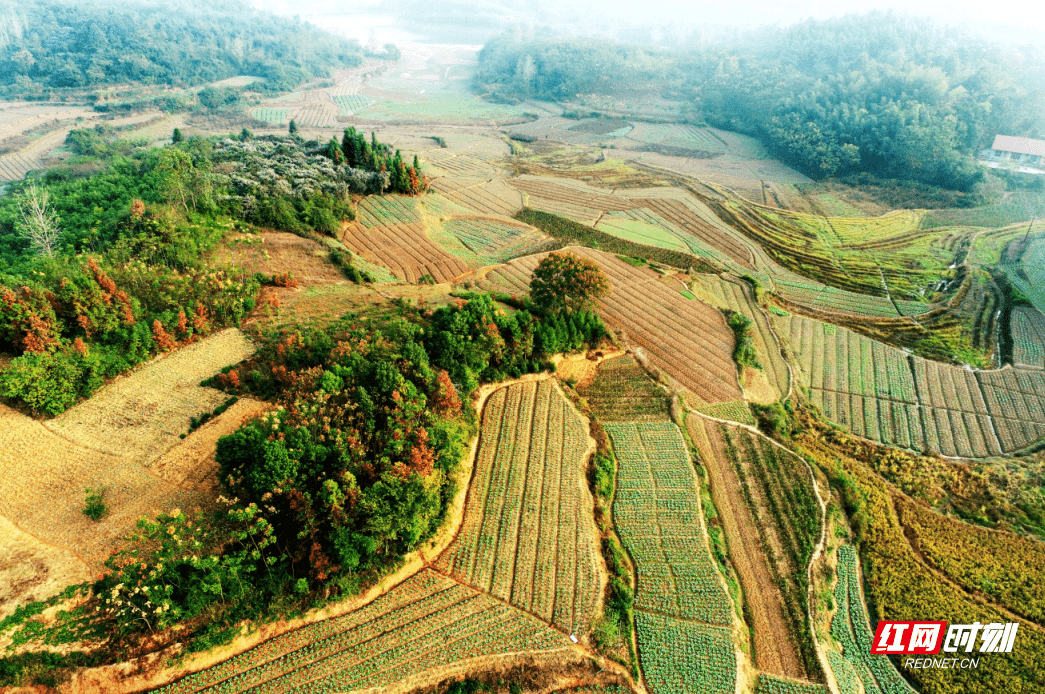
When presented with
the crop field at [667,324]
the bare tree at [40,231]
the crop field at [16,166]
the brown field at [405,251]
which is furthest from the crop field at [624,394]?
the crop field at [16,166]

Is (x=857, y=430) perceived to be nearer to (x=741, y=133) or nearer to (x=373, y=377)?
(x=373, y=377)

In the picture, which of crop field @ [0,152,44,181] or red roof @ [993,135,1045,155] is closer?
crop field @ [0,152,44,181]

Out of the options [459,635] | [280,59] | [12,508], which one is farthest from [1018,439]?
[280,59]

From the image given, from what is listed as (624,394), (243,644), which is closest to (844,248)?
(624,394)

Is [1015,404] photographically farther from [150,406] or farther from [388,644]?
[150,406]

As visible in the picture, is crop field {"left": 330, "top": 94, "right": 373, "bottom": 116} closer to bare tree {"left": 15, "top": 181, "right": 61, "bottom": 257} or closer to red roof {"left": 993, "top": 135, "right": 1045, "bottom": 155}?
bare tree {"left": 15, "top": 181, "right": 61, "bottom": 257}

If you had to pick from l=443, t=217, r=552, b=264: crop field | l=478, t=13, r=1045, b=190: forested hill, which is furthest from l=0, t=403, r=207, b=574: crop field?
l=478, t=13, r=1045, b=190: forested hill

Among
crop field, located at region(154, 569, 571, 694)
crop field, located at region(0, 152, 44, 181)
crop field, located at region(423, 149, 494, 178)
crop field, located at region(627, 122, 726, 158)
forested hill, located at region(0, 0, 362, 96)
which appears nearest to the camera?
crop field, located at region(154, 569, 571, 694)
